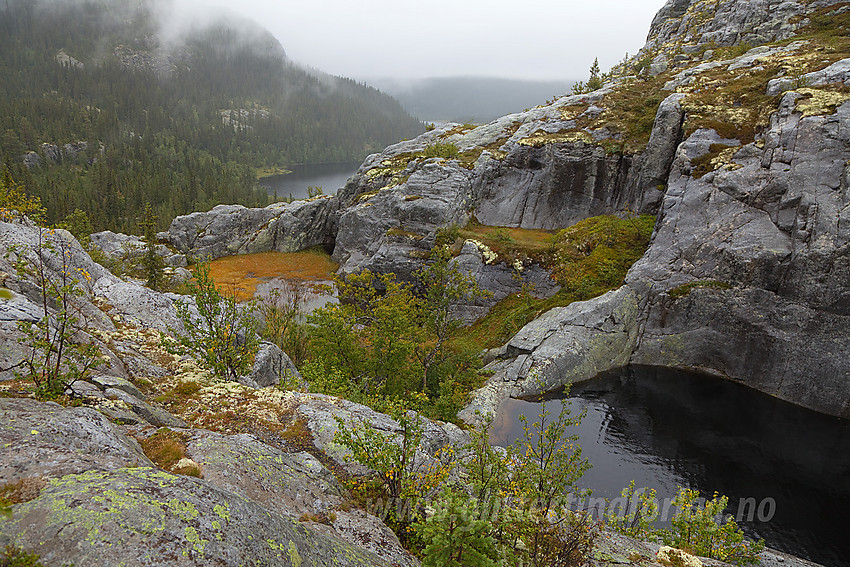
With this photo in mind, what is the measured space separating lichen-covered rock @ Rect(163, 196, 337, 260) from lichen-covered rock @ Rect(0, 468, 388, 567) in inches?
1722

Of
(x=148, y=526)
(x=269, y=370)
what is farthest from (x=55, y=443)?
(x=269, y=370)

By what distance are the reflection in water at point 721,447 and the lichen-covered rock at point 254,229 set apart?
34.0m

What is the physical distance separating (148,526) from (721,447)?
19.1 metres

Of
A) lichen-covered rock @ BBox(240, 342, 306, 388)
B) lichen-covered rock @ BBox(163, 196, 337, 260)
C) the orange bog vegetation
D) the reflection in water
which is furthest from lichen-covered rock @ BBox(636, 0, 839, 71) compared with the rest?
lichen-covered rock @ BBox(240, 342, 306, 388)

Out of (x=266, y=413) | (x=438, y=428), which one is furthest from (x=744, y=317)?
(x=266, y=413)

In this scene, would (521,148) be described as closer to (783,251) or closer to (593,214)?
(593,214)

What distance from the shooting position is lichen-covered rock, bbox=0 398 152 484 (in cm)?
388

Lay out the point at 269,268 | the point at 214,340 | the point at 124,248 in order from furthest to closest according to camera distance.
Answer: the point at 269,268 < the point at 124,248 < the point at 214,340

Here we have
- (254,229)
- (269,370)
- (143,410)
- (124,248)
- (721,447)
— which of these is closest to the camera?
(143,410)

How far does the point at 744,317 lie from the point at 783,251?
3.46 meters

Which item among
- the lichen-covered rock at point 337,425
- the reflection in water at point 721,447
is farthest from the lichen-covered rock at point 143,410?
the reflection in water at point 721,447

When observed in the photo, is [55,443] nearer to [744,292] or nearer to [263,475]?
[263,475]

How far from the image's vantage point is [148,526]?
3.54m

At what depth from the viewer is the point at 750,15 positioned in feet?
127
